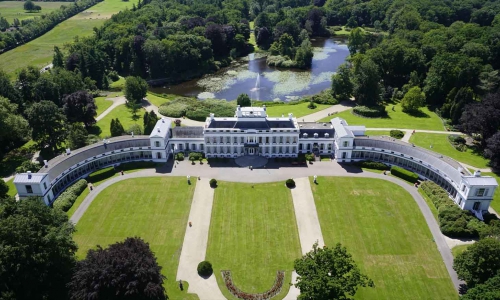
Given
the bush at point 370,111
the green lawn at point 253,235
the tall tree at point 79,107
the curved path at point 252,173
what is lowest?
the green lawn at point 253,235

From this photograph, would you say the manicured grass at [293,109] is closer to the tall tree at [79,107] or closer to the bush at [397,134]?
the bush at [397,134]

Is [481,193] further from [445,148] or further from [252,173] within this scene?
[252,173]

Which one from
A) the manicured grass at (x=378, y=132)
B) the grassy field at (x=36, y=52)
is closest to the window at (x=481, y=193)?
the manicured grass at (x=378, y=132)

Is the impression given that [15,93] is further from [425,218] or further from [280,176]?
[425,218]

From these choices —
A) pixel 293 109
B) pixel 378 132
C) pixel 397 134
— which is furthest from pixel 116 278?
pixel 293 109

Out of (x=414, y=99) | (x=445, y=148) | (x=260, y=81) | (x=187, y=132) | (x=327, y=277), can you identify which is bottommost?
(x=445, y=148)

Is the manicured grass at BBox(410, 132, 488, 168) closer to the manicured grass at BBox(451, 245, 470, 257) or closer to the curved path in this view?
the curved path
